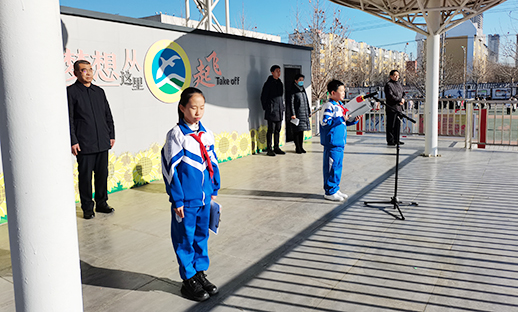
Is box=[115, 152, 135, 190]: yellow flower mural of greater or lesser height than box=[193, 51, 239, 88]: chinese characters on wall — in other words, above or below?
below

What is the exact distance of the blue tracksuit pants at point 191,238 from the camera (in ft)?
10.6

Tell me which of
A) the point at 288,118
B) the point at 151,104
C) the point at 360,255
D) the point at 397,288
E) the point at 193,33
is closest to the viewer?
the point at 397,288

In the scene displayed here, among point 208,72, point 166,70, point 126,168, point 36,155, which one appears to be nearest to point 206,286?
point 36,155

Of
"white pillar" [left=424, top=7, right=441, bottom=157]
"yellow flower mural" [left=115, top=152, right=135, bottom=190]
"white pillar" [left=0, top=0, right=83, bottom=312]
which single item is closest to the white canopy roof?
"white pillar" [left=424, top=7, right=441, bottom=157]

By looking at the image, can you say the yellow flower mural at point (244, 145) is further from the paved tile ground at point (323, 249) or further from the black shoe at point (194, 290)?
the black shoe at point (194, 290)

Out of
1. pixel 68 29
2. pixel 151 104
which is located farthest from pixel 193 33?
pixel 68 29

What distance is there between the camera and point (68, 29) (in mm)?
5824

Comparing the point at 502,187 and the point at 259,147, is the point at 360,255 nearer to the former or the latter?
the point at 502,187

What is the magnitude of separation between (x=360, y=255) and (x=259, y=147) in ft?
20.4

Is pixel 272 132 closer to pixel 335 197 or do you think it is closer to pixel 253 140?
pixel 253 140

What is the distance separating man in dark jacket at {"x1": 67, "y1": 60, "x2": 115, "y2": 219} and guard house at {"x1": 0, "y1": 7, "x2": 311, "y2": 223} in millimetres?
555

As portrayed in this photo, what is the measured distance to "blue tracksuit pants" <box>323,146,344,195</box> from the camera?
575cm

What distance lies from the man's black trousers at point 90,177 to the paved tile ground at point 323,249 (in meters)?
0.26

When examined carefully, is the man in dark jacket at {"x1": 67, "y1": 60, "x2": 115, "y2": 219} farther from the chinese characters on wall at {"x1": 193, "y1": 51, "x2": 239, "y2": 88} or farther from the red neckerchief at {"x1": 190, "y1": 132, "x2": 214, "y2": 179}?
the chinese characters on wall at {"x1": 193, "y1": 51, "x2": 239, "y2": 88}
